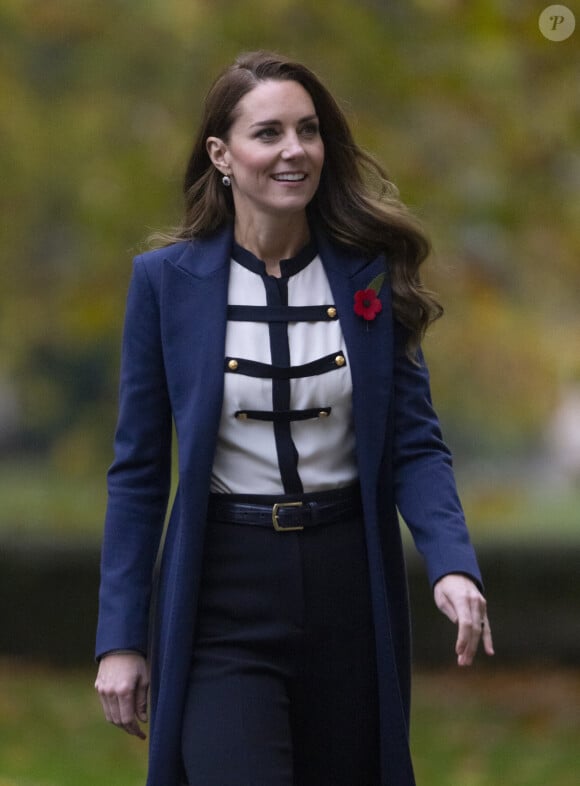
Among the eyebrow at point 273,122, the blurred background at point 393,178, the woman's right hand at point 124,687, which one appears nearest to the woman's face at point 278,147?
the eyebrow at point 273,122

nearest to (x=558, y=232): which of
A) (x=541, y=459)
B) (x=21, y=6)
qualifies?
(x=21, y=6)


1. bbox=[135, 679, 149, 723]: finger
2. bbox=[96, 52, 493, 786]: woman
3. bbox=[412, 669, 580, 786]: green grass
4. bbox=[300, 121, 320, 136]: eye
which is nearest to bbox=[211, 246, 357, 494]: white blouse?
bbox=[96, 52, 493, 786]: woman

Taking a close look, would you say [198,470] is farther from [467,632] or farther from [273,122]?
[273,122]

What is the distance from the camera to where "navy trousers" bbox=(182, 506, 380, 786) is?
3.46 m

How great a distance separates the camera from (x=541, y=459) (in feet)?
76.4

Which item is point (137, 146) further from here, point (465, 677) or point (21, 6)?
point (465, 677)

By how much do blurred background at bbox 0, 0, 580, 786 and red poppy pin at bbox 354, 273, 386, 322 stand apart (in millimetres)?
4124

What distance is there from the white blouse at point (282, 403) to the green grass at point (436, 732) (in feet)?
13.3

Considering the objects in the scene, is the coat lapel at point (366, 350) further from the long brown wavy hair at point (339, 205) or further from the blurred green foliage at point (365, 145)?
the blurred green foliage at point (365, 145)

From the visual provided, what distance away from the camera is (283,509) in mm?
3500

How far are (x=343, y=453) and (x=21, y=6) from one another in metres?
5.09

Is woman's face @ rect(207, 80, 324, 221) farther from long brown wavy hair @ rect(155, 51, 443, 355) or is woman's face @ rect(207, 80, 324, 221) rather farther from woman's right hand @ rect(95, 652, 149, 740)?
woman's right hand @ rect(95, 652, 149, 740)

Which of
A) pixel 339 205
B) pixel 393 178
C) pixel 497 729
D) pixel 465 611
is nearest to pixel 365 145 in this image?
pixel 393 178

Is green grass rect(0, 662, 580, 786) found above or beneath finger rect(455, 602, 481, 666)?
beneath
